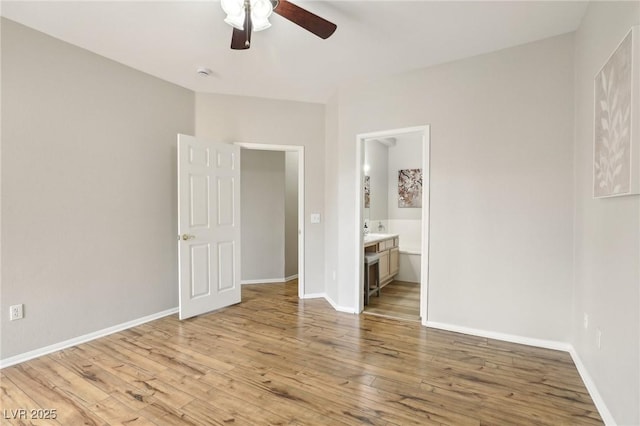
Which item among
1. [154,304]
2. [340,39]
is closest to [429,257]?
[340,39]

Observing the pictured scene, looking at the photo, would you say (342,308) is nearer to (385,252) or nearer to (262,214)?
(385,252)

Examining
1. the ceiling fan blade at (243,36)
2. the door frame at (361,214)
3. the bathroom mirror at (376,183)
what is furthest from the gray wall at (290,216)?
the ceiling fan blade at (243,36)

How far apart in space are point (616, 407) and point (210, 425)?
2.28 m

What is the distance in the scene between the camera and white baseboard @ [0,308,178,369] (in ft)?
7.90

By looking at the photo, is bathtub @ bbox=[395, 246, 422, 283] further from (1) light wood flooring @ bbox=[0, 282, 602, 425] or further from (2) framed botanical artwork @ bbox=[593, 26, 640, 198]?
(2) framed botanical artwork @ bbox=[593, 26, 640, 198]

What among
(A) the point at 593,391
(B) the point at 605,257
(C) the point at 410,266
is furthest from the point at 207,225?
(A) the point at 593,391

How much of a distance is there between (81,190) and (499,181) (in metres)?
3.96

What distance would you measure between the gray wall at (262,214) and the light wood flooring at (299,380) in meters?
2.02

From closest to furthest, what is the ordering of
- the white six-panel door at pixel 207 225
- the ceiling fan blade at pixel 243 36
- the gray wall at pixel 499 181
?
the ceiling fan blade at pixel 243 36 < the gray wall at pixel 499 181 < the white six-panel door at pixel 207 225

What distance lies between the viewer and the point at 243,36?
2.02 meters

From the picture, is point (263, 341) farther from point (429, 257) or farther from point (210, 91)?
point (210, 91)

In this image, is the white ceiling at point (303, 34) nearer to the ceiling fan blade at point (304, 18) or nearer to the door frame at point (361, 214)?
the ceiling fan blade at point (304, 18)

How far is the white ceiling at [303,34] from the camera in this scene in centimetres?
221

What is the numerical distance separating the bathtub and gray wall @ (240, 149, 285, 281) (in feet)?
6.87
